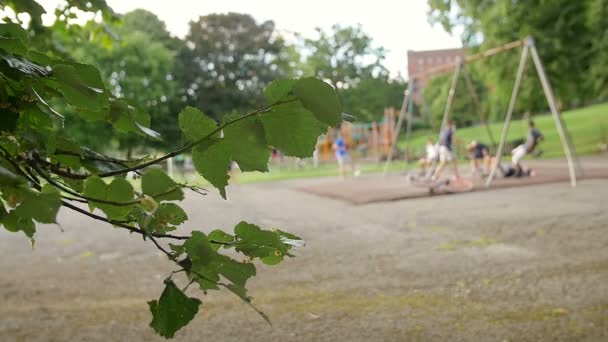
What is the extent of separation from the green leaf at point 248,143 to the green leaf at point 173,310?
0.77ft

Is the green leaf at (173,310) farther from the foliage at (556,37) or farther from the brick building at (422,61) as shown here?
the foliage at (556,37)

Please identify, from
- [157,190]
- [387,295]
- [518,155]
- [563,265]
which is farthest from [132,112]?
[518,155]

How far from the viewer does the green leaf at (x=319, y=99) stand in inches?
34.8

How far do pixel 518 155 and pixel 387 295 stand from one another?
1224 centimetres

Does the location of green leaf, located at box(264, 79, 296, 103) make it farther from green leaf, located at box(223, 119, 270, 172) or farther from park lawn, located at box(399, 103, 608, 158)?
park lawn, located at box(399, 103, 608, 158)

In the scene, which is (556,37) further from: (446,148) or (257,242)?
(257,242)

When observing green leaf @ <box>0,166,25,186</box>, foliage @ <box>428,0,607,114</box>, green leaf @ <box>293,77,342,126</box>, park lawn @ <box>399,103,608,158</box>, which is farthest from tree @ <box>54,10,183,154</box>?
green leaf @ <box>0,166,25,186</box>

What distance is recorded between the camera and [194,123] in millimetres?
1002

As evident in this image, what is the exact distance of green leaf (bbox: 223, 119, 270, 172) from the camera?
0.96m

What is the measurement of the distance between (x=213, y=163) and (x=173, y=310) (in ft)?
0.81

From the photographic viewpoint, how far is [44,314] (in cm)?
475

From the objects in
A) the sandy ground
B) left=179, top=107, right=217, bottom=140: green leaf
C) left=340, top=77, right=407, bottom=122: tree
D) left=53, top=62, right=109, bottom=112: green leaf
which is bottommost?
the sandy ground

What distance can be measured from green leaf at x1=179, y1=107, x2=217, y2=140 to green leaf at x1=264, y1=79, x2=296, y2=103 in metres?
0.13

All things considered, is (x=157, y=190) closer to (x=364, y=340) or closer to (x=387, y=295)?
(x=364, y=340)
